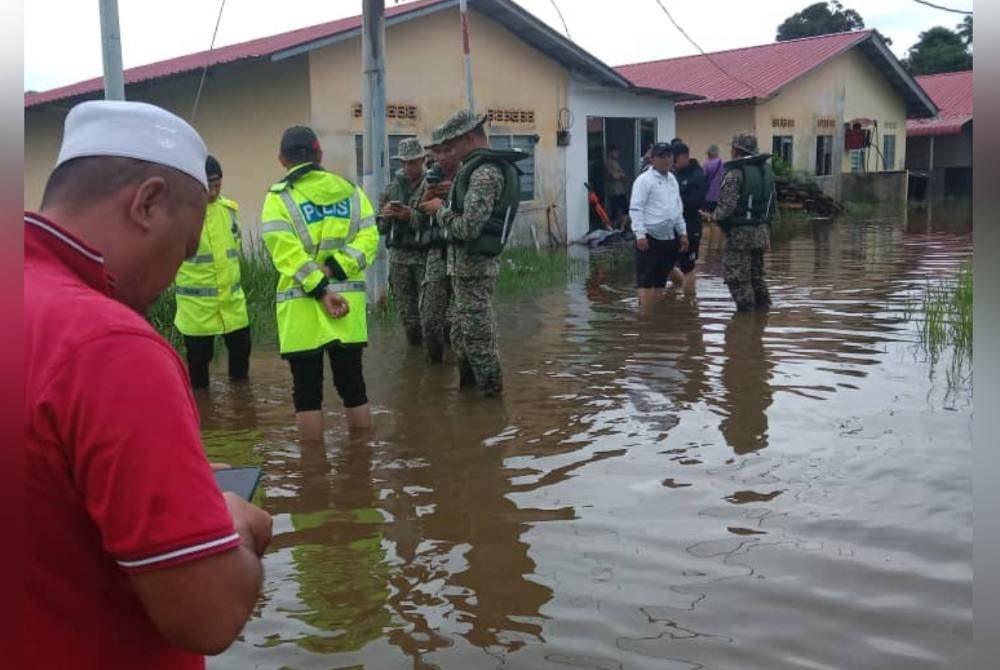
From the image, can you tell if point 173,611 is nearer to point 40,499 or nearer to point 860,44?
point 40,499

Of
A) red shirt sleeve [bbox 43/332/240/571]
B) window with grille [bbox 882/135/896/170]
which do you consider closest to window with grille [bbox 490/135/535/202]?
red shirt sleeve [bbox 43/332/240/571]

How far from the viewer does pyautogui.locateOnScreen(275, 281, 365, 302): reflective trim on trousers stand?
5.34m

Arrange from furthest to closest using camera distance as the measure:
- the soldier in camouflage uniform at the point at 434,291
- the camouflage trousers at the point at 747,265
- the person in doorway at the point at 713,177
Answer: the person in doorway at the point at 713,177, the camouflage trousers at the point at 747,265, the soldier in camouflage uniform at the point at 434,291

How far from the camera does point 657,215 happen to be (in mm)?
9883

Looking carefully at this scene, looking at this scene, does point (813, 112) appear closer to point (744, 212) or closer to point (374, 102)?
point (744, 212)

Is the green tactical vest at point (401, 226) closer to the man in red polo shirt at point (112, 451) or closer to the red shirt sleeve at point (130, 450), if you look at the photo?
the man in red polo shirt at point (112, 451)

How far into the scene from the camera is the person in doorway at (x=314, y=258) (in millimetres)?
5293

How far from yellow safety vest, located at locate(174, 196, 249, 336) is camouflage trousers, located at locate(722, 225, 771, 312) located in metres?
5.09

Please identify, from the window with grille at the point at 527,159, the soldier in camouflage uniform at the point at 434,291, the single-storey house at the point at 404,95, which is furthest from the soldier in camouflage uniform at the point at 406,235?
the window with grille at the point at 527,159

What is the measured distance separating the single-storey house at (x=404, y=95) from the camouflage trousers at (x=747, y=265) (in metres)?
3.85

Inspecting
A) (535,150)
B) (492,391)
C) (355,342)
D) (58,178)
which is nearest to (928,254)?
(535,150)

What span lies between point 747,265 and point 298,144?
5.87 metres

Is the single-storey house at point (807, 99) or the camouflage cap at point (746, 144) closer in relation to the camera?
the camouflage cap at point (746, 144)

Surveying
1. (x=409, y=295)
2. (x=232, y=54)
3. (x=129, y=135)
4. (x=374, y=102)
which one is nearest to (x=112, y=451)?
(x=129, y=135)
